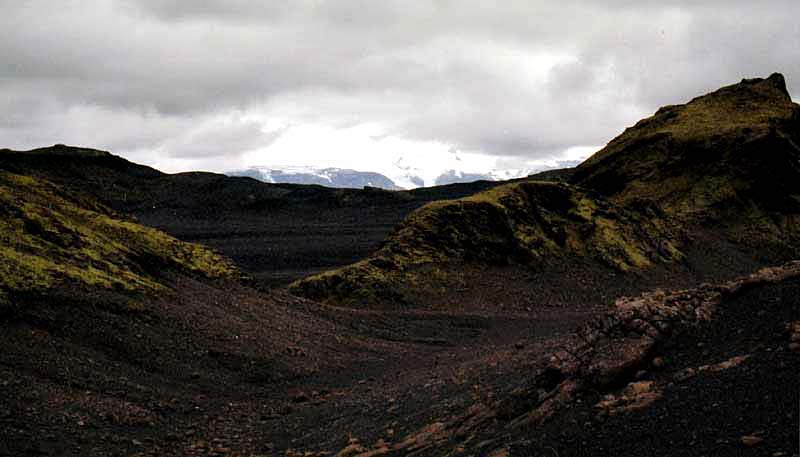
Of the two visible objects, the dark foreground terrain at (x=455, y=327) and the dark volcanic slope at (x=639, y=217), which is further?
the dark volcanic slope at (x=639, y=217)

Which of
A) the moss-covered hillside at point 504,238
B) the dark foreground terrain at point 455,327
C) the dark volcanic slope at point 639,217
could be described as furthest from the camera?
the dark volcanic slope at point 639,217

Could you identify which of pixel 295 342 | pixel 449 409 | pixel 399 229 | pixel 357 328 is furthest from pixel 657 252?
pixel 449 409

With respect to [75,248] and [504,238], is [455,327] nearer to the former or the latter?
[504,238]

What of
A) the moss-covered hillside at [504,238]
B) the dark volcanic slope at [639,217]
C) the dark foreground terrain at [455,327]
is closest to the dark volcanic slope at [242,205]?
the dark foreground terrain at [455,327]

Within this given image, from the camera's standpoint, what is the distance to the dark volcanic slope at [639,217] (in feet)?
78.9

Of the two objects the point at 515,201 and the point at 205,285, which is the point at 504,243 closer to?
the point at 515,201

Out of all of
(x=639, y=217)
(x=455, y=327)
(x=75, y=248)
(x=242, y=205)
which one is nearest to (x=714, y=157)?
(x=639, y=217)

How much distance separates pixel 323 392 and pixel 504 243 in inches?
560

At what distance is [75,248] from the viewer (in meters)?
15.4

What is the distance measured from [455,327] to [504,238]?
7494 mm

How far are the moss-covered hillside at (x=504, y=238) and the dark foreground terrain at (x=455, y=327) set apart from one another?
97 millimetres

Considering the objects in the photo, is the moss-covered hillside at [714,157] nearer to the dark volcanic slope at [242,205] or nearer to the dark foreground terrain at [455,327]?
the dark foreground terrain at [455,327]

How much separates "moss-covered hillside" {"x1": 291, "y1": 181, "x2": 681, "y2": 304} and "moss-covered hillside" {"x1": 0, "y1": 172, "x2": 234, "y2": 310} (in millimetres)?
5388

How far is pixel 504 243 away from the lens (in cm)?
2581
